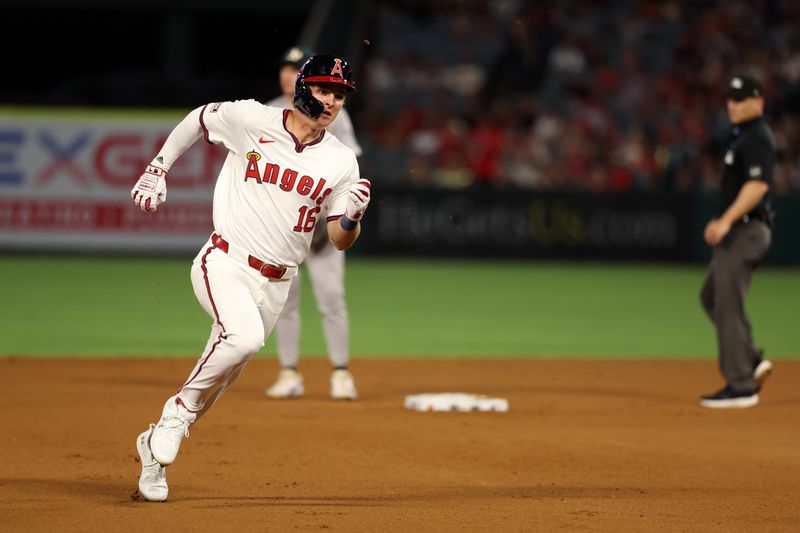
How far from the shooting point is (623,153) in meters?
24.8

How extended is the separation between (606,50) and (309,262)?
727 inches

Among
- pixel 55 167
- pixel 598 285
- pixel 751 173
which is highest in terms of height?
pixel 751 173

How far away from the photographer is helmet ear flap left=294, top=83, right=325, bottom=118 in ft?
23.2

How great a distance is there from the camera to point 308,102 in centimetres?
707

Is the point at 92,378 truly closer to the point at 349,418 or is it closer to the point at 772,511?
the point at 349,418

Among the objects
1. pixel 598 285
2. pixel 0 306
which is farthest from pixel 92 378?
pixel 598 285

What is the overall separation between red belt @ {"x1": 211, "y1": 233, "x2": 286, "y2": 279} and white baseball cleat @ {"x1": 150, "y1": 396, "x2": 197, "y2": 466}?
795 millimetres

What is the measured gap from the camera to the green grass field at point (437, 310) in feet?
45.7

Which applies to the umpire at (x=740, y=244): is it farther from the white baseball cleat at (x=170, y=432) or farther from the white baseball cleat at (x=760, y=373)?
the white baseball cleat at (x=170, y=432)

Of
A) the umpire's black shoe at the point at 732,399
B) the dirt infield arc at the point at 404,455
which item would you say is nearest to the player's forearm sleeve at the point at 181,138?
the dirt infield arc at the point at 404,455

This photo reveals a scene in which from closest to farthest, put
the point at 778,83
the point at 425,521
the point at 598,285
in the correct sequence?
the point at 425,521 → the point at 598,285 → the point at 778,83

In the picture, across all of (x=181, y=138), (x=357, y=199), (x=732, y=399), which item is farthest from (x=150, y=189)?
(x=732, y=399)

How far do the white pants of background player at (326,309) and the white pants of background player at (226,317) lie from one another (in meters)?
3.12

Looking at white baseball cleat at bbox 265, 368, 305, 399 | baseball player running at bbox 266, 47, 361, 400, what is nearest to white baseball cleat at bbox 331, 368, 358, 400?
baseball player running at bbox 266, 47, 361, 400
